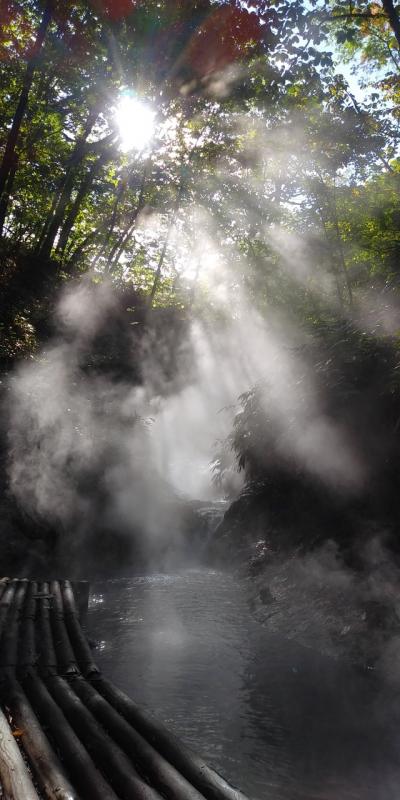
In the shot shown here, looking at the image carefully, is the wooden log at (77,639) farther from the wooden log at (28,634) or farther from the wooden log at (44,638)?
the wooden log at (28,634)

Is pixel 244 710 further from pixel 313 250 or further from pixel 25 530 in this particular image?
pixel 313 250

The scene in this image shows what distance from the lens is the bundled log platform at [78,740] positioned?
279 cm

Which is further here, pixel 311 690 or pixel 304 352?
pixel 304 352

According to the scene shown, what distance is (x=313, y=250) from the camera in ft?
62.2

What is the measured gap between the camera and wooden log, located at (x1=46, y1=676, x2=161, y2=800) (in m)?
2.82

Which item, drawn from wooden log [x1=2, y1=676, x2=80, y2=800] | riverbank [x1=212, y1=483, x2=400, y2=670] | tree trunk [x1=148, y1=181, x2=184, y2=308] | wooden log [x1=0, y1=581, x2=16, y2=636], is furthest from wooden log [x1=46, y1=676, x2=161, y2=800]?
tree trunk [x1=148, y1=181, x2=184, y2=308]

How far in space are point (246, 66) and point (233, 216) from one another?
11612mm

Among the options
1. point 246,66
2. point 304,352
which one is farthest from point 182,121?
point 304,352

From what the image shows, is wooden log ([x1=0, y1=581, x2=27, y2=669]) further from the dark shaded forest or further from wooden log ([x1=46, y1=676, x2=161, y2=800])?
the dark shaded forest

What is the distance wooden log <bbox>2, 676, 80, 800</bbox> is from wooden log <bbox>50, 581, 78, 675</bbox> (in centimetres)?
69

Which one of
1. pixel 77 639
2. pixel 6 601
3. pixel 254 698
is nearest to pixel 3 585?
pixel 6 601

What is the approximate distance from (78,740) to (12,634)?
7.07ft

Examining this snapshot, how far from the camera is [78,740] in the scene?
10.7 feet

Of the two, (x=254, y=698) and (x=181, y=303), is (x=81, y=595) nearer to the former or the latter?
(x=254, y=698)
